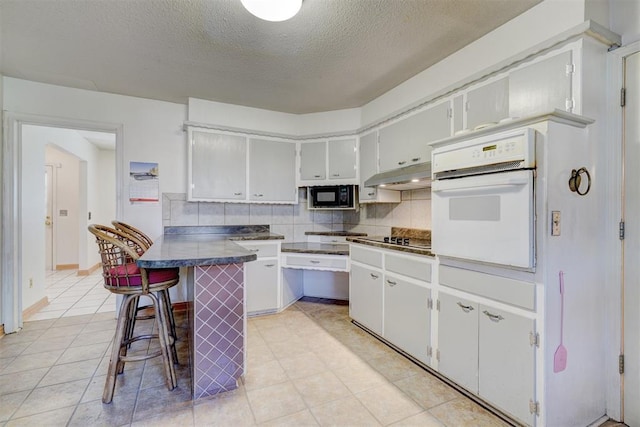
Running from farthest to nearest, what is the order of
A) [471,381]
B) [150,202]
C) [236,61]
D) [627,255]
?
[150,202], [236,61], [471,381], [627,255]

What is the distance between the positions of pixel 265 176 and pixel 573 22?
9.36ft

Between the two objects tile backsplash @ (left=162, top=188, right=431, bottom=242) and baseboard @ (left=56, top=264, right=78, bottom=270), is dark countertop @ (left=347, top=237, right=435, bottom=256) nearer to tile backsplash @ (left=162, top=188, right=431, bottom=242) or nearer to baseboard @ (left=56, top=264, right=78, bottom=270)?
tile backsplash @ (left=162, top=188, right=431, bottom=242)

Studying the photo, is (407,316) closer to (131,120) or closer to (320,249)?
(320,249)

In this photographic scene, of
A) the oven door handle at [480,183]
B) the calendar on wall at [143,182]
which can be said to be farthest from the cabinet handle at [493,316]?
the calendar on wall at [143,182]

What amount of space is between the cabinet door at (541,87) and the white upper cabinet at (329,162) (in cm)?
182

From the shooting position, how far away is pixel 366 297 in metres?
2.80

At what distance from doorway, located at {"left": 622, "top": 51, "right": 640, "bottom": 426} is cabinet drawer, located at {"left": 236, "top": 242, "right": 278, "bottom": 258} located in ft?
8.91

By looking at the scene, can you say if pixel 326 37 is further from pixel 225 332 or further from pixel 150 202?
pixel 150 202

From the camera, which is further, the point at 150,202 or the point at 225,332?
the point at 150,202

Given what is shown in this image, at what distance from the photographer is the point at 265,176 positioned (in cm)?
360

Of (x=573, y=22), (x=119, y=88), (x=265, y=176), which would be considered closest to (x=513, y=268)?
(x=573, y=22)

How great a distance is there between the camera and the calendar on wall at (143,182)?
3.33 metres

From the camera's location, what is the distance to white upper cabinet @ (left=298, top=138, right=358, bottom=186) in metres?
3.53

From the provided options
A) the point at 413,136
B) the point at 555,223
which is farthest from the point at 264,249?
the point at 555,223
